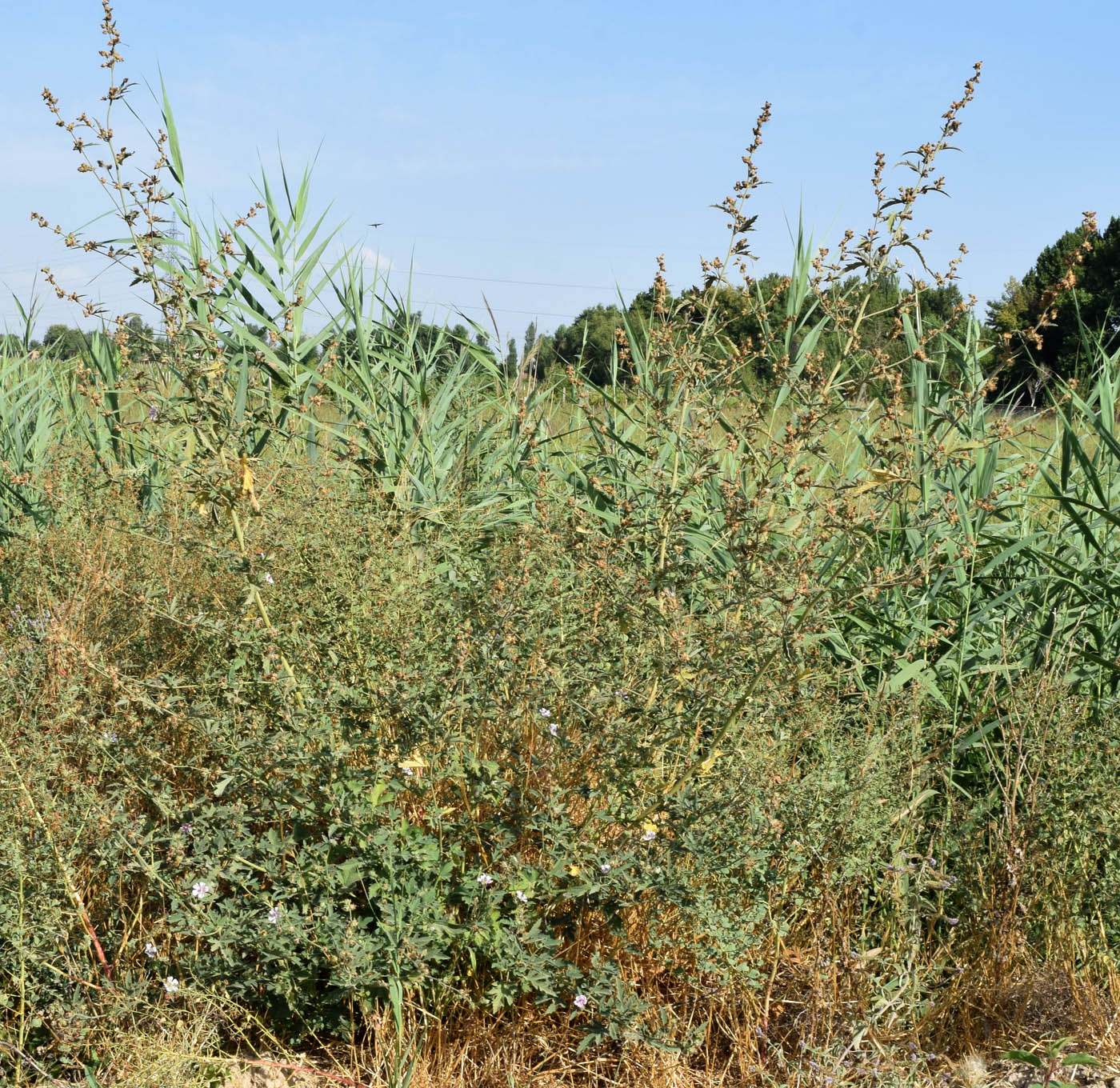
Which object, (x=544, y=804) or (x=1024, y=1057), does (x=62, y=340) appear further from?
(x=1024, y=1057)

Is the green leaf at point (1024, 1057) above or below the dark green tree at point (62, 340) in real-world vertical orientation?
below

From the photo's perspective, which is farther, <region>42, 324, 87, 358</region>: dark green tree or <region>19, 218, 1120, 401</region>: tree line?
<region>42, 324, 87, 358</region>: dark green tree

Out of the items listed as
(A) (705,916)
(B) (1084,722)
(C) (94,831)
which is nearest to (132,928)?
(C) (94,831)

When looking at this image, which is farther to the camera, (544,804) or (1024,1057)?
(544,804)

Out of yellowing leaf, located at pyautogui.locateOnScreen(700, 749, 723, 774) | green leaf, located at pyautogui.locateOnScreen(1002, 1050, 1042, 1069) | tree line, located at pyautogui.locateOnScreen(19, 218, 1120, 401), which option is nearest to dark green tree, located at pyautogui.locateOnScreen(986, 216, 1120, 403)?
tree line, located at pyautogui.locateOnScreen(19, 218, 1120, 401)

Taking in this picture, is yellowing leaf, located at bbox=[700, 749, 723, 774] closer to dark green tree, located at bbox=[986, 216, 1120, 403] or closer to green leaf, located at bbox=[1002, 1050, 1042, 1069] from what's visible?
green leaf, located at bbox=[1002, 1050, 1042, 1069]

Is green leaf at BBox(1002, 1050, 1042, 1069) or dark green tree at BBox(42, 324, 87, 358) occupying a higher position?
dark green tree at BBox(42, 324, 87, 358)

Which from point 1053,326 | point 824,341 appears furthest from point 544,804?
point 824,341

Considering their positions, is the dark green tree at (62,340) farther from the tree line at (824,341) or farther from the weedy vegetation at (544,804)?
the weedy vegetation at (544,804)

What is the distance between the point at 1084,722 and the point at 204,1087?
226 centimetres

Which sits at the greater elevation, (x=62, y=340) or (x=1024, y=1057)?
(x=62, y=340)

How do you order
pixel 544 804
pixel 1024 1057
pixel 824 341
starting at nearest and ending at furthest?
pixel 1024 1057 < pixel 544 804 < pixel 824 341

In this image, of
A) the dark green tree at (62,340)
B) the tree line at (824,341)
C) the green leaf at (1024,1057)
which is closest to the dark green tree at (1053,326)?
the tree line at (824,341)

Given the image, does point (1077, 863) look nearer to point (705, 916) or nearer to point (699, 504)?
point (705, 916)
